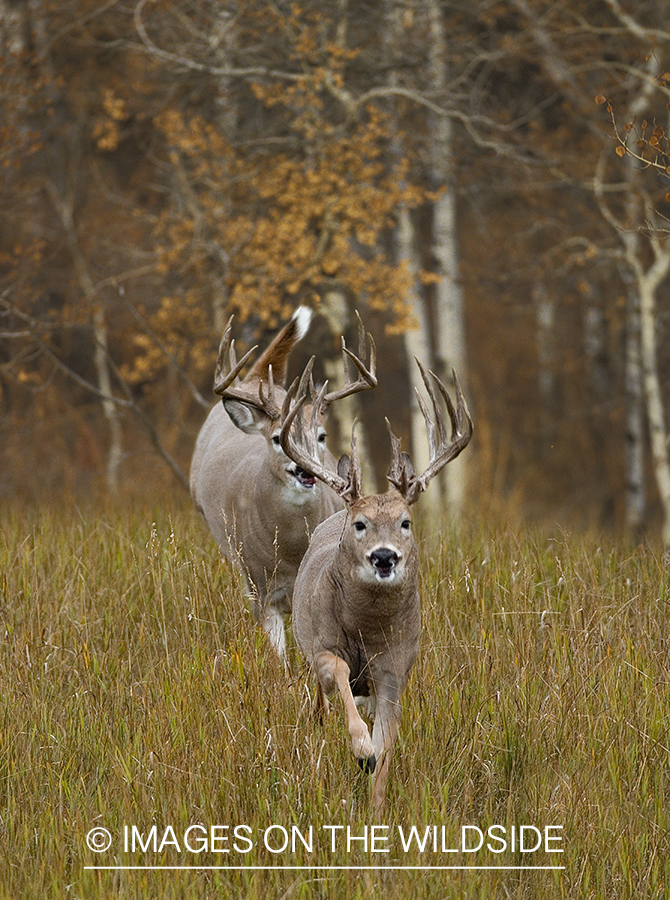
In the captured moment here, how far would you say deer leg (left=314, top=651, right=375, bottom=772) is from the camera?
4.46 metres

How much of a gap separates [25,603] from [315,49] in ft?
24.6

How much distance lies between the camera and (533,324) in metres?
26.6

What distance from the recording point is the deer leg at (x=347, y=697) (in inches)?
176

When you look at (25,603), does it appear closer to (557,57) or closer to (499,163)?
(499,163)

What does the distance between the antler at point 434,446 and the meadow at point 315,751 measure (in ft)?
2.72

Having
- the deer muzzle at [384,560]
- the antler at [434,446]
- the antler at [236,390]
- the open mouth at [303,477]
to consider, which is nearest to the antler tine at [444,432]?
the antler at [434,446]

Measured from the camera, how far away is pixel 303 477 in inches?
248

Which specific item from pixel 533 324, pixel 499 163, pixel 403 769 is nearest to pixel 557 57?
pixel 499 163

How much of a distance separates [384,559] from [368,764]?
738 millimetres

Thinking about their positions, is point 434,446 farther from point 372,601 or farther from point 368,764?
point 368,764

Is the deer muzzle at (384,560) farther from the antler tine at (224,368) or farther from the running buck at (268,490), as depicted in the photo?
the antler tine at (224,368)

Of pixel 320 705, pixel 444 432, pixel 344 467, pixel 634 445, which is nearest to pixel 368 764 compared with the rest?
pixel 320 705

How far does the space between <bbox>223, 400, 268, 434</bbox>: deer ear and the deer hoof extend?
2.92 meters

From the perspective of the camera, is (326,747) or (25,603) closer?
(326,747)
